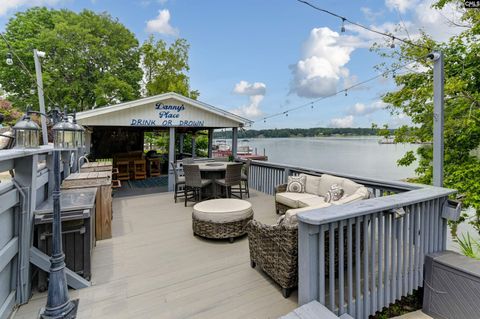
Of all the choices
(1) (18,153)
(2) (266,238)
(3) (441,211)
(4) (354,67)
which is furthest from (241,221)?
(4) (354,67)

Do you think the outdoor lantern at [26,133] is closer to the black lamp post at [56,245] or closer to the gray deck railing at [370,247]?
the black lamp post at [56,245]

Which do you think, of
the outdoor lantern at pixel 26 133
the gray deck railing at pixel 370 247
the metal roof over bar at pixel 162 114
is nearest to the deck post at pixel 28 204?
the outdoor lantern at pixel 26 133

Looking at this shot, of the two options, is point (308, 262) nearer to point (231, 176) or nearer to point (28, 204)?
point (28, 204)

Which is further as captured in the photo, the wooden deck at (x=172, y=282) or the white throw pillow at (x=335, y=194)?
the white throw pillow at (x=335, y=194)

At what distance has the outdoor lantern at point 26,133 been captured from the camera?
2.07 m

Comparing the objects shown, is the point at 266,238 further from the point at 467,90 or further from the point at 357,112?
the point at 357,112

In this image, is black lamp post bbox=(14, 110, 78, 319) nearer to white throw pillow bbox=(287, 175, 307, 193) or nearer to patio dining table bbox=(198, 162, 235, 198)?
white throw pillow bbox=(287, 175, 307, 193)

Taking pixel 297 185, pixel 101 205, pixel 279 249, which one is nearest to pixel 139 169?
pixel 101 205

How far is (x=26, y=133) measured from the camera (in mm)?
2094

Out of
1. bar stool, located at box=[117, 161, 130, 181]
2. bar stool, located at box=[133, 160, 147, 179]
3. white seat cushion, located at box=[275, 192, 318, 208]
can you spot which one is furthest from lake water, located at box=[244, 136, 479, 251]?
bar stool, located at box=[117, 161, 130, 181]

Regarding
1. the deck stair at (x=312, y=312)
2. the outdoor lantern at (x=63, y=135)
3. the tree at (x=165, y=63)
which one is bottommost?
the deck stair at (x=312, y=312)

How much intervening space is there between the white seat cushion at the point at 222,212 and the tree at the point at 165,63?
15.2 m

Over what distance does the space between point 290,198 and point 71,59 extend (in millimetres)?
17256

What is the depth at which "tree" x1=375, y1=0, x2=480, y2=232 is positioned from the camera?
22.2 ft
